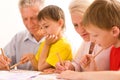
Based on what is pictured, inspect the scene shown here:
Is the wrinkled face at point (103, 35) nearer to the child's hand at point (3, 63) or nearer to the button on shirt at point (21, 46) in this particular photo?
the child's hand at point (3, 63)

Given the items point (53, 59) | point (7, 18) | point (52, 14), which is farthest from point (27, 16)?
point (7, 18)

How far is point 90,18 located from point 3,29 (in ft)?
4.06

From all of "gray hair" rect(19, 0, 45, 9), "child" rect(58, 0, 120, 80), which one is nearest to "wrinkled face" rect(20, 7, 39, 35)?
"gray hair" rect(19, 0, 45, 9)

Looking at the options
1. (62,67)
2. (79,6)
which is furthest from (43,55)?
(79,6)

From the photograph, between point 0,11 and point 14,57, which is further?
point 0,11

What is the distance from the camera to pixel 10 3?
2.06 m

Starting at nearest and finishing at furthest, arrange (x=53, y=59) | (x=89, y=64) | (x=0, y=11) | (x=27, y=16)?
(x=89, y=64), (x=53, y=59), (x=27, y=16), (x=0, y=11)

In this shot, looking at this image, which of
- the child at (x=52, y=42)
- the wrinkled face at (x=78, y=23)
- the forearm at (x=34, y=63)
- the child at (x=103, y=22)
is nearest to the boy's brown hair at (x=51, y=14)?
the child at (x=52, y=42)

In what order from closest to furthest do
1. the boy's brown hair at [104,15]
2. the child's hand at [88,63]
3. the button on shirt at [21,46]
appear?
1. the boy's brown hair at [104,15]
2. the child's hand at [88,63]
3. the button on shirt at [21,46]

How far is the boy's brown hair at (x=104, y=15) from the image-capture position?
0.92 metres

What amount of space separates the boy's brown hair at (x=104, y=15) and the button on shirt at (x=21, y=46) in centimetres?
60

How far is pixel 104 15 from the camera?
0.92 m

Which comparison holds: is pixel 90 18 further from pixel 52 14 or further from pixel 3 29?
pixel 3 29

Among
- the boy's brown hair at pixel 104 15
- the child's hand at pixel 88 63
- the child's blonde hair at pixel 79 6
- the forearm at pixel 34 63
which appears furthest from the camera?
the forearm at pixel 34 63
